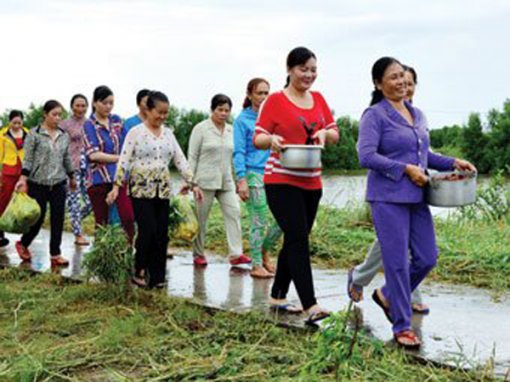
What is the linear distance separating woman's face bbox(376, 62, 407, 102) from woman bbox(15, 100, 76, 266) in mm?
4644

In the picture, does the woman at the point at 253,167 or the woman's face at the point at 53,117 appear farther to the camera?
the woman's face at the point at 53,117

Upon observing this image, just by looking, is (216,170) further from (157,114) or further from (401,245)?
(401,245)

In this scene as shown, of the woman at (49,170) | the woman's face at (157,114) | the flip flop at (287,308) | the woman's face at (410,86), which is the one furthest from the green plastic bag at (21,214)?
the woman's face at (410,86)

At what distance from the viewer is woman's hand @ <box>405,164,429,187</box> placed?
5562 mm

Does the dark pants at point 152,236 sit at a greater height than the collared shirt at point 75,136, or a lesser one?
lesser

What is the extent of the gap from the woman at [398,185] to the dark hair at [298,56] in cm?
65

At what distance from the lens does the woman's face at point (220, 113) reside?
9.18 meters

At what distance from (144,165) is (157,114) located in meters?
0.48

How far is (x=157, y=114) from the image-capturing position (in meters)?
7.64

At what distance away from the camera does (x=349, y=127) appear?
22984 mm

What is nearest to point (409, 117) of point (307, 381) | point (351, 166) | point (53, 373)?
point (307, 381)

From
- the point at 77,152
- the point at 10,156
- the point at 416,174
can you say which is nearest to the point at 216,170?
the point at 77,152

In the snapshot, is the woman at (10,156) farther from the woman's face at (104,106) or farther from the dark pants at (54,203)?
the woman's face at (104,106)

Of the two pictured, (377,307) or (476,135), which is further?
(476,135)
